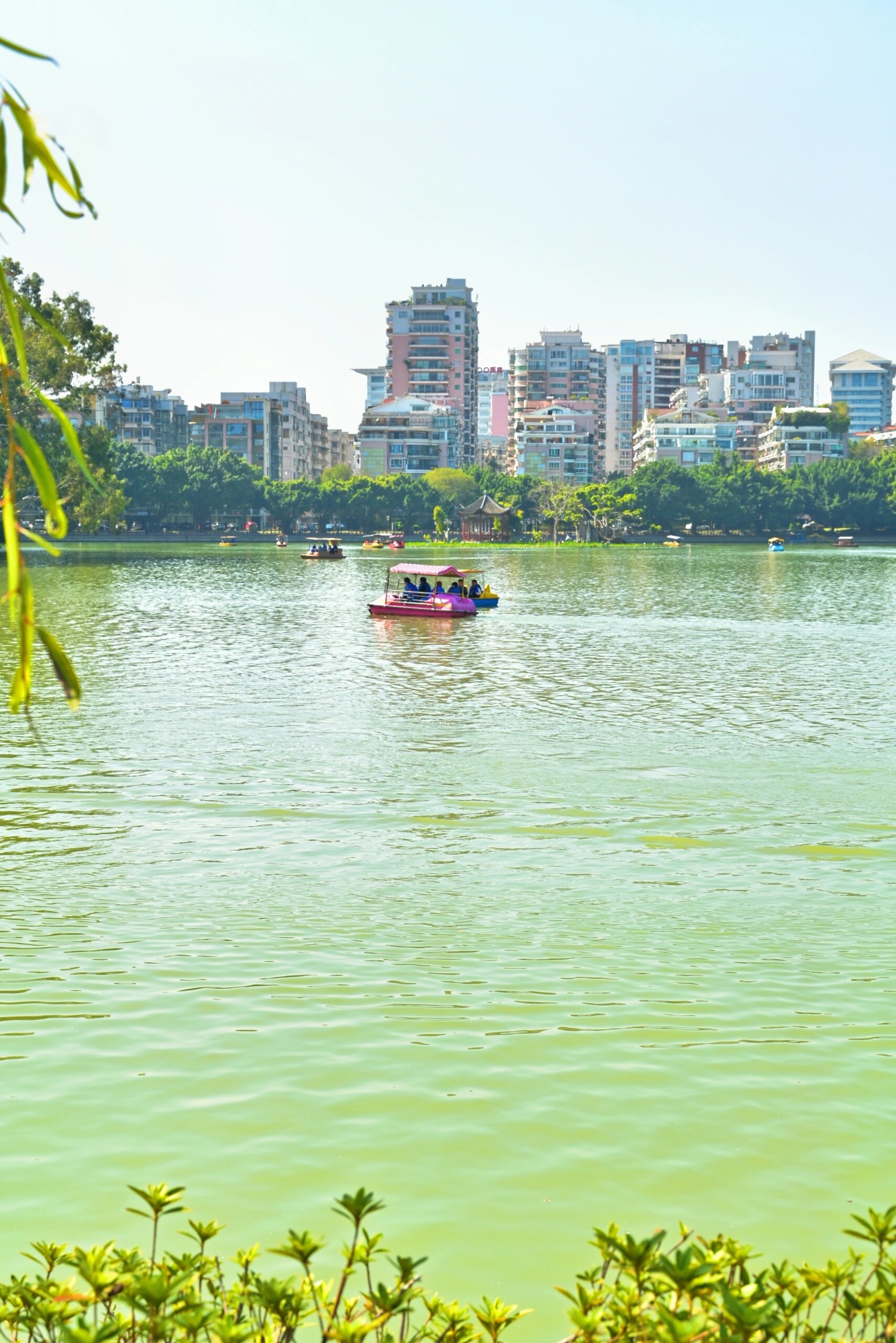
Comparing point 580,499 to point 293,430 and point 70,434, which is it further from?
point 70,434

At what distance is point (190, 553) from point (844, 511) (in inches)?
2738

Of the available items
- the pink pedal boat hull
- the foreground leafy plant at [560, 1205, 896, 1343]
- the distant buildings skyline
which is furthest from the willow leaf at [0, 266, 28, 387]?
the distant buildings skyline

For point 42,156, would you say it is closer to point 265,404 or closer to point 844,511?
point 844,511

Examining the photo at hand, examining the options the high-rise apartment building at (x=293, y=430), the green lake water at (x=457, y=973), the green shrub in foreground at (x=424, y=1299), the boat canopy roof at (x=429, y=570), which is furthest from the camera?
the high-rise apartment building at (x=293, y=430)

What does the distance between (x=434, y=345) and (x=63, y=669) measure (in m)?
187

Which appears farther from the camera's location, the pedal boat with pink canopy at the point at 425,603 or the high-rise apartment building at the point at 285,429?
the high-rise apartment building at the point at 285,429

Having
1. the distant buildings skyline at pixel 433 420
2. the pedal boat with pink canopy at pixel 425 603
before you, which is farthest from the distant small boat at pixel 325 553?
the distant buildings skyline at pixel 433 420

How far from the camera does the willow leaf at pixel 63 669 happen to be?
3.22 meters

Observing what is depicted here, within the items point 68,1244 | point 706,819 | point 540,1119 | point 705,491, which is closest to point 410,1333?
point 68,1244

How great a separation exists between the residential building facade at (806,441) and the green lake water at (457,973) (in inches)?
5985

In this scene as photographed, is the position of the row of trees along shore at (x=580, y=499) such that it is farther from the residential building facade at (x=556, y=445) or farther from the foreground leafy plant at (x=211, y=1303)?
the foreground leafy plant at (x=211, y=1303)

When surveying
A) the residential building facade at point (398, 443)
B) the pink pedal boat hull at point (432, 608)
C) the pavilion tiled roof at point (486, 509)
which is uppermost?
the residential building facade at point (398, 443)

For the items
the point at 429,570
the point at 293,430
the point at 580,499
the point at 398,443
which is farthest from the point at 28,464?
the point at 293,430

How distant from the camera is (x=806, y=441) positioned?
558ft
